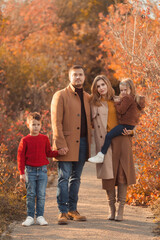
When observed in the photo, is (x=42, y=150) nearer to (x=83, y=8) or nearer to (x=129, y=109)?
(x=129, y=109)

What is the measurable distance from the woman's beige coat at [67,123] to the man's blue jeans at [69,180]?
126 mm

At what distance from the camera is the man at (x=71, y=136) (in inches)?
200

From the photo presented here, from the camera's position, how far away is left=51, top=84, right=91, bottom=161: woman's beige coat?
5054 millimetres

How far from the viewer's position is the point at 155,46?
6430 millimetres

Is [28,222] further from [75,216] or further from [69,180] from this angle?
[69,180]

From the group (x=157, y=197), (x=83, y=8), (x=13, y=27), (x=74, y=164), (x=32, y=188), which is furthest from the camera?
(x=83, y=8)

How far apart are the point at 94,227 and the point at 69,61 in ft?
36.7

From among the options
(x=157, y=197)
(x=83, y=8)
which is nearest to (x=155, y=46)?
(x=157, y=197)

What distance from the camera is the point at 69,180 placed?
17.4 ft

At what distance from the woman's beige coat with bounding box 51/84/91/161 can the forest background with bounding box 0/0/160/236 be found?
1.21 m

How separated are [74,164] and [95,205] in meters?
1.21

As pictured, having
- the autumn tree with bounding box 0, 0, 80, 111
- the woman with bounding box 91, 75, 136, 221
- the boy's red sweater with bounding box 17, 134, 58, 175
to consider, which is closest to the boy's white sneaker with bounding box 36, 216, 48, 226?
the boy's red sweater with bounding box 17, 134, 58, 175

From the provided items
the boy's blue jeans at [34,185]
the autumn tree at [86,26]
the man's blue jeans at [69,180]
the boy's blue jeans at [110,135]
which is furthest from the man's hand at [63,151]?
the autumn tree at [86,26]

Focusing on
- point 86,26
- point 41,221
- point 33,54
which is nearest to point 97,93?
point 41,221
